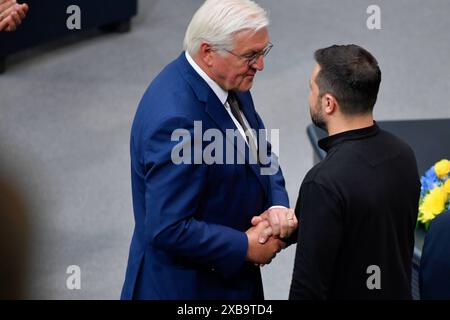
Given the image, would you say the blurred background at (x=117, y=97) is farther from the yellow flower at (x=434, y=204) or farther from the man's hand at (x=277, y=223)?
the man's hand at (x=277, y=223)

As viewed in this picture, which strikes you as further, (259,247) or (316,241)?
(259,247)

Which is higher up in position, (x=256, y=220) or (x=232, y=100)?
(x=232, y=100)

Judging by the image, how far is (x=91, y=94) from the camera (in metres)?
6.23

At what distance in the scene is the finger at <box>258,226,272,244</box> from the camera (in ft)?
8.99

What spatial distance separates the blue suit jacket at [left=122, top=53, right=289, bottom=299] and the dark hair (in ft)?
1.17

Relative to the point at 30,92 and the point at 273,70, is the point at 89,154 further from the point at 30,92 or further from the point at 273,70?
the point at 273,70

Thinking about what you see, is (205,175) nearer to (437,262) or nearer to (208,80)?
(208,80)

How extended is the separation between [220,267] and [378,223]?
0.52 metres

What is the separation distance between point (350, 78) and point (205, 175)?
493mm

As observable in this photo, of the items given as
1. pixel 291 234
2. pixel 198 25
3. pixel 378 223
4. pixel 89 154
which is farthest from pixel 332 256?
pixel 89 154

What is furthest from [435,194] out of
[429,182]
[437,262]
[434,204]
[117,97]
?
[117,97]

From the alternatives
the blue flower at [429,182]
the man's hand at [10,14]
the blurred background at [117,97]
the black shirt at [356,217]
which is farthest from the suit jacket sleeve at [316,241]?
the man's hand at [10,14]

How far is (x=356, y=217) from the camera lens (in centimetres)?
243

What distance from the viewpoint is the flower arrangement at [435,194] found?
140 inches
